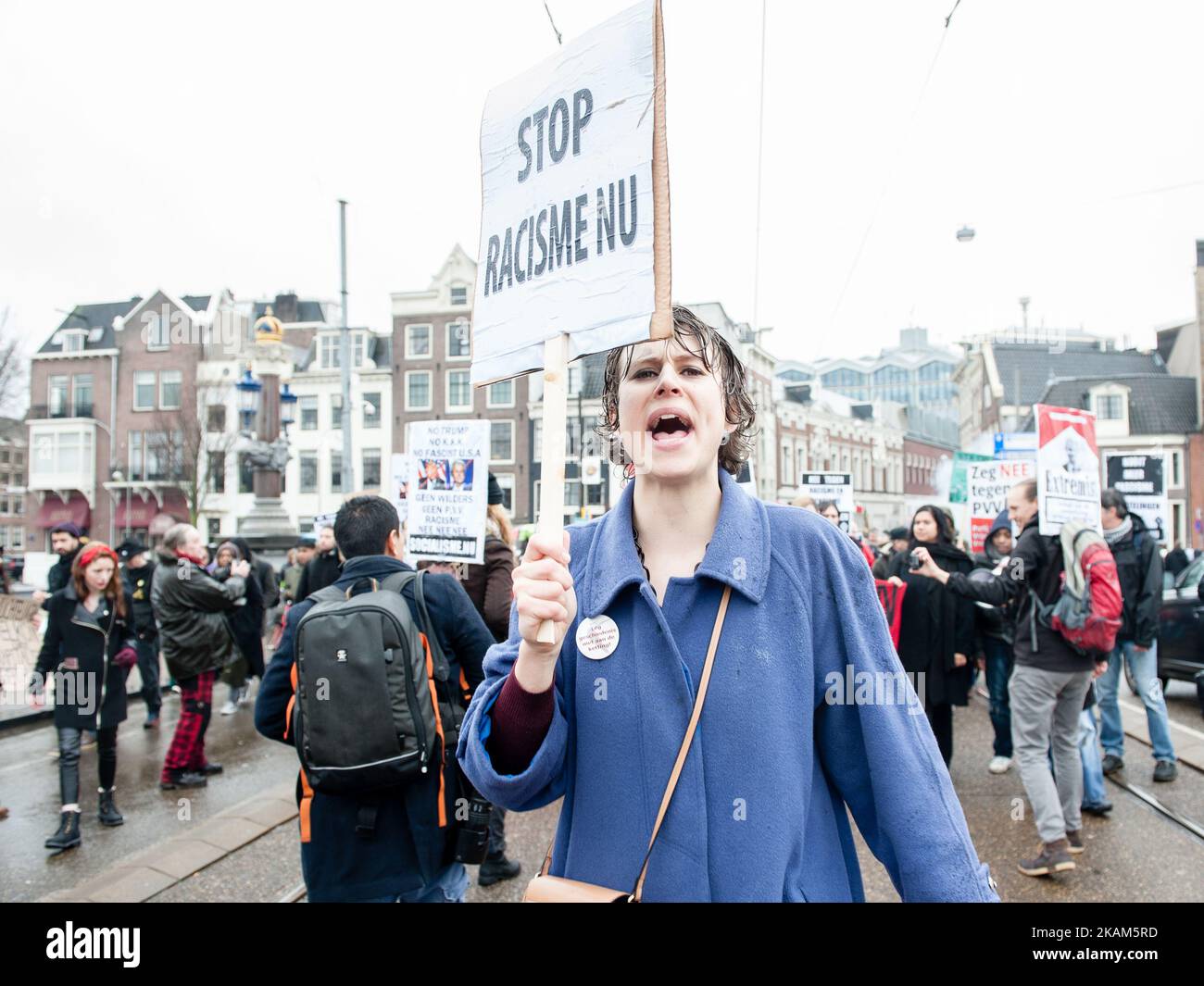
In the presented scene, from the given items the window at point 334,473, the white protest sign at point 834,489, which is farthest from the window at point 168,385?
the white protest sign at point 834,489

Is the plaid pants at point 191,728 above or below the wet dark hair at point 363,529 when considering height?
below

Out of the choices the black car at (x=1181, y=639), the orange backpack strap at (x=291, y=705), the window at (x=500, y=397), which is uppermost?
the window at (x=500, y=397)

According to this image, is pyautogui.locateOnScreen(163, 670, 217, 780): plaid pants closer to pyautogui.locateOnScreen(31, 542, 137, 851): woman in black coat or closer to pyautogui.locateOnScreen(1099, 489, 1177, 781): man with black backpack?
pyautogui.locateOnScreen(31, 542, 137, 851): woman in black coat

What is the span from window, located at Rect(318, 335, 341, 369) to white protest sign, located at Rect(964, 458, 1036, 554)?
3600 cm

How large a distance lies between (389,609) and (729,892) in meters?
1.63

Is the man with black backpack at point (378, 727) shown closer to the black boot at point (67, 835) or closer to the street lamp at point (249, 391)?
the black boot at point (67, 835)

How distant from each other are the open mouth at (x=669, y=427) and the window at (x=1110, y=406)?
42.4 metres

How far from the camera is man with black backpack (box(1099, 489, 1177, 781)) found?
6.04 metres

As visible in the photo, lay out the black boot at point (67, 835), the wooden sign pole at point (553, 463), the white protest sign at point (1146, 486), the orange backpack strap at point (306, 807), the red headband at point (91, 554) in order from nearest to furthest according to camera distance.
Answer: the wooden sign pole at point (553, 463), the orange backpack strap at point (306, 807), the black boot at point (67, 835), the red headband at point (91, 554), the white protest sign at point (1146, 486)

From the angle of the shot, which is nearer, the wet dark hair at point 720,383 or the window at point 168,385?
the wet dark hair at point 720,383

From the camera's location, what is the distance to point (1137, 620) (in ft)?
19.8

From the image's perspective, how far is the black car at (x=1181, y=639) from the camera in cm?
893

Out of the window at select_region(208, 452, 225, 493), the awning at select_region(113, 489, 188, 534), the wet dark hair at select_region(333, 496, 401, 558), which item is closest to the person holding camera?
the wet dark hair at select_region(333, 496, 401, 558)
